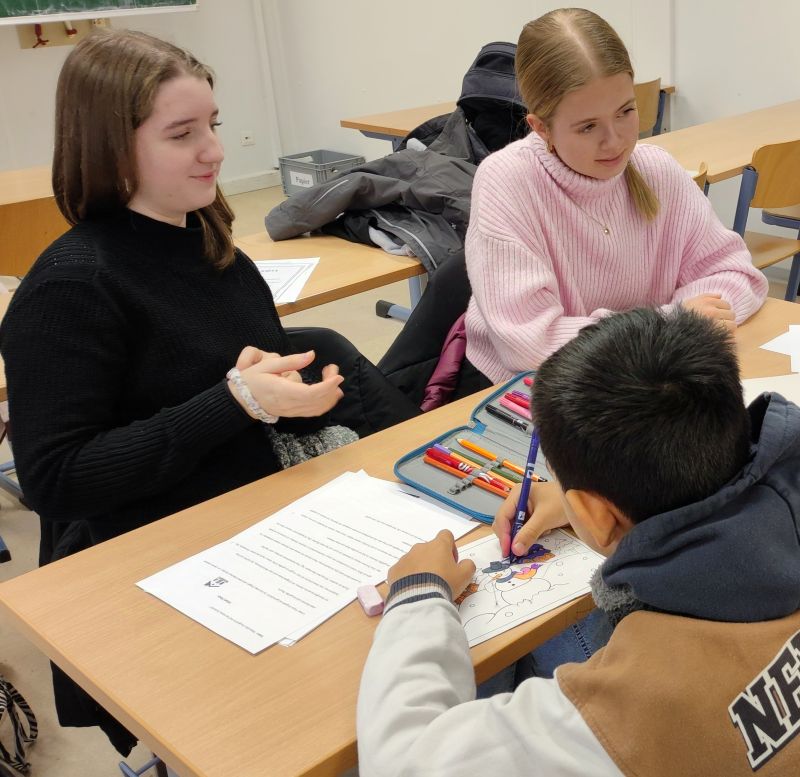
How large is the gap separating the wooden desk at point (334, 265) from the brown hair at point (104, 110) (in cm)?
82

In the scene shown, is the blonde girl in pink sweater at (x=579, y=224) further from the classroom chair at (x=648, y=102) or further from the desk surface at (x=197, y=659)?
the classroom chair at (x=648, y=102)

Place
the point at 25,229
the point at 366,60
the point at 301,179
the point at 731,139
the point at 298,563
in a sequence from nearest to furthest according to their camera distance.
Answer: the point at 298,563, the point at 25,229, the point at 731,139, the point at 301,179, the point at 366,60

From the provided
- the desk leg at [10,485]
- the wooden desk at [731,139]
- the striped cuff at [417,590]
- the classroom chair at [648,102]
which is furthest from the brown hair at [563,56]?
the classroom chair at [648,102]

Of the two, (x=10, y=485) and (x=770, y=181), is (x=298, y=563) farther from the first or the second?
(x=770, y=181)

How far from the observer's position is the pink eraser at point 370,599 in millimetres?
1006

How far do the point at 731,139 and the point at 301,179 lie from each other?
2784 mm

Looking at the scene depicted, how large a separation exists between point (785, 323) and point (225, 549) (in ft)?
3.73

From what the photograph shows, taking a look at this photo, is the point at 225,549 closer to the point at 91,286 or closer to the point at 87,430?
the point at 87,430

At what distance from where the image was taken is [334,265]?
97.9 inches

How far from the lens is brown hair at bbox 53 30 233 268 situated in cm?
129

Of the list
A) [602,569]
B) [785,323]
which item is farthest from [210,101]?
[785,323]

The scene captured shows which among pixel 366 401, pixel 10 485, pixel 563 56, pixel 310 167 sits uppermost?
pixel 563 56

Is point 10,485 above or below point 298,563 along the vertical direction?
below

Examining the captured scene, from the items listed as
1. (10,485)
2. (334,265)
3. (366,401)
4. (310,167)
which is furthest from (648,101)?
(10,485)
